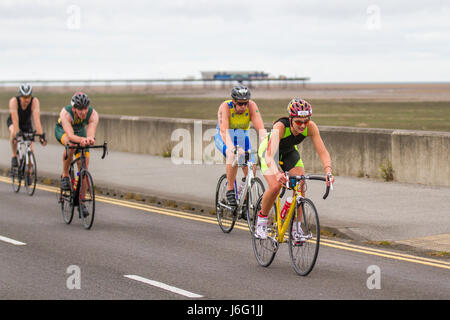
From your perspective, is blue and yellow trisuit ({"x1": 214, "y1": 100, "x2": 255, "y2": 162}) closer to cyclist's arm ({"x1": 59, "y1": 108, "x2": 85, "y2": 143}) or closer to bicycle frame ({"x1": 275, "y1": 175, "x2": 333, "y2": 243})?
cyclist's arm ({"x1": 59, "y1": 108, "x2": 85, "y2": 143})

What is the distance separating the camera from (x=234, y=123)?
37.0 ft

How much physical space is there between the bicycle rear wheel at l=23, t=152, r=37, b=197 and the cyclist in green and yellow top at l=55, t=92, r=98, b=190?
3.53m

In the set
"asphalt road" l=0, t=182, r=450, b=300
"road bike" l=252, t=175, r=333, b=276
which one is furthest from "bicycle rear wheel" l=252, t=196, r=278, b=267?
"asphalt road" l=0, t=182, r=450, b=300

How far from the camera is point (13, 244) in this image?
10.9 meters

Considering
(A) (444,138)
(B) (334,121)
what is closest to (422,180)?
(A) (444,138)

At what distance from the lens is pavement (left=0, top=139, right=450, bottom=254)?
11.2 m

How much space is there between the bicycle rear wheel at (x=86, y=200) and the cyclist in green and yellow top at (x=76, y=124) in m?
0.24

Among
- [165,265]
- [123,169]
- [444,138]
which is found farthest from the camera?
[123,169]

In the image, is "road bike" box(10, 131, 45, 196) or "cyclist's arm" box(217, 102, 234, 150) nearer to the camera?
"cyclist's arm" box(217, 102, 234, 150)

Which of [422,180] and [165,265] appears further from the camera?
[422,180]

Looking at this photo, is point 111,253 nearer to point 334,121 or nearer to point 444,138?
point 444,138
